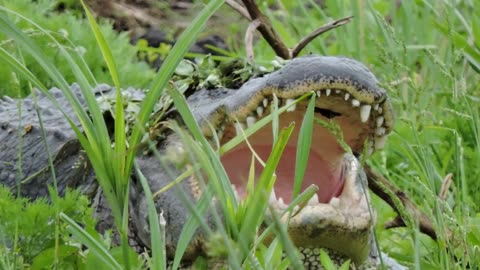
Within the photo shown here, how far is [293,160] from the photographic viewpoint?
2.76 metres

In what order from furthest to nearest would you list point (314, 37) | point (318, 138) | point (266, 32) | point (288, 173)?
point (266, 32) < point (314, 37) < point (288, 173) < point (318, 138)

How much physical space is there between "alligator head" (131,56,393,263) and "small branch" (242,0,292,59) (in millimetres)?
508

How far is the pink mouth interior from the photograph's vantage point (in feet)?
8.61

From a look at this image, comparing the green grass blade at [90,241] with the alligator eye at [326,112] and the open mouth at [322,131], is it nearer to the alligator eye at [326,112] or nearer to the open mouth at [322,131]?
the open mouth at [322,131]

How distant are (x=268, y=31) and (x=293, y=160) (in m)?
0.70

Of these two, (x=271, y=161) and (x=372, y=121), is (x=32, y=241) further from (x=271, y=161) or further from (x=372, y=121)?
(x=372, y=121)


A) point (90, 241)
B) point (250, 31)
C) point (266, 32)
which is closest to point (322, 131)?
point (250, 31)

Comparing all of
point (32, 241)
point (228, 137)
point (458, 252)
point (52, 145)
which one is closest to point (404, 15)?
point (52, 145)

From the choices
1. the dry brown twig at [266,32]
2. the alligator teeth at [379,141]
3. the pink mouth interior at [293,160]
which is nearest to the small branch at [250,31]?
the dry brown twig at [266,32]

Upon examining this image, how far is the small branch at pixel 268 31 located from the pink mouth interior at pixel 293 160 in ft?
1.92

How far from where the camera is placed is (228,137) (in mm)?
2654

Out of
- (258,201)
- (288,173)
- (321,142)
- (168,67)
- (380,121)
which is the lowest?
(288,173)

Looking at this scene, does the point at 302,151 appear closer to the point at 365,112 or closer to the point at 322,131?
the point at 365,112

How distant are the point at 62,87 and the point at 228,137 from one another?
840 mm
